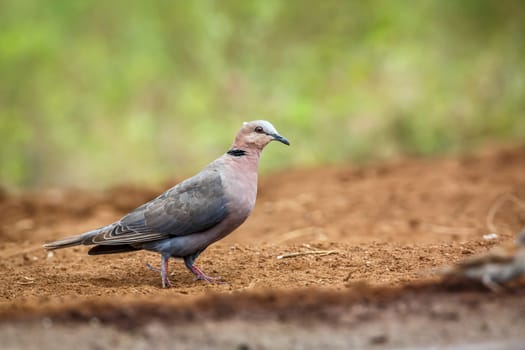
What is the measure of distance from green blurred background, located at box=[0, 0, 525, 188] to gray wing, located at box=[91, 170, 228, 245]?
6.65 metres

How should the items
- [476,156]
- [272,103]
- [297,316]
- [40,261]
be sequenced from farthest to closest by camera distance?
[272,103] < [476,156] < [40,261] < [297,316]

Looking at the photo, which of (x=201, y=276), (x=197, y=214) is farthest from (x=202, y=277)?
(x=197, y=214)

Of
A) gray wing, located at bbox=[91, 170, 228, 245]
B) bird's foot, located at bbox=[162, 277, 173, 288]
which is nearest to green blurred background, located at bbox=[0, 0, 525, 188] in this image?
gray wing, located at bbox=[91, 170, 228, 245]

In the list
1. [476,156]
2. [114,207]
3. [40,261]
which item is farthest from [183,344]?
[476,156]

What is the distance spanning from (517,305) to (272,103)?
365 inches

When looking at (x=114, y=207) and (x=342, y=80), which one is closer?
(x=114, y=207)

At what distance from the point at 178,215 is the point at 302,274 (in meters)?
0.97

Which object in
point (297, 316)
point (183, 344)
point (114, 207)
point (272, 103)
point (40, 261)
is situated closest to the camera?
point (183, 344)

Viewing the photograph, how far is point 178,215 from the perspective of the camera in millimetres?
5594

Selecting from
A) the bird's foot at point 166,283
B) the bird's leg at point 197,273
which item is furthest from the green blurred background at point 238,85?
the bird's foot at point 166,283

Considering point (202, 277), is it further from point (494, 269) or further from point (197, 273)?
point (494, 269)

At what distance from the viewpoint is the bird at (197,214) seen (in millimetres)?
5461

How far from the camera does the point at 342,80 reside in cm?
1330

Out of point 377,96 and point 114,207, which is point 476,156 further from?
point 114,207
